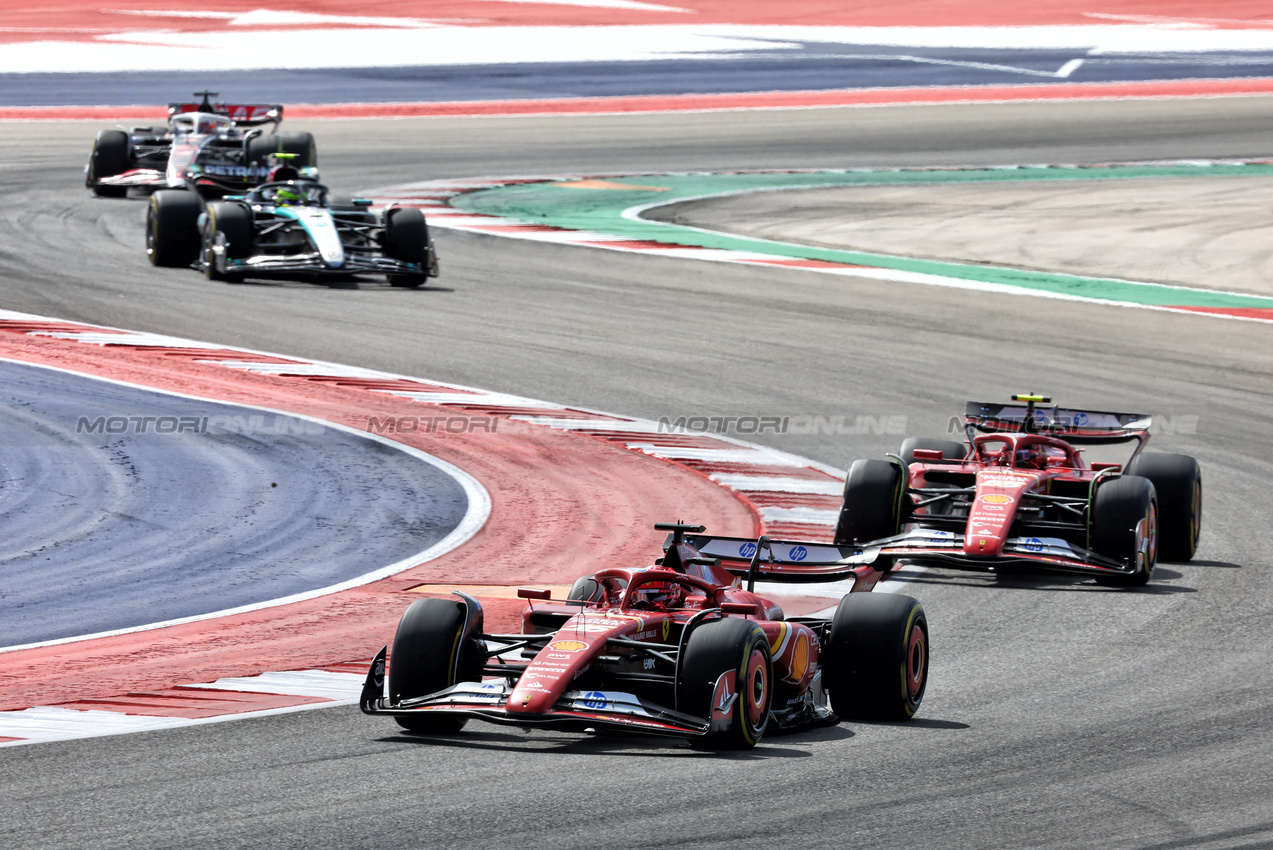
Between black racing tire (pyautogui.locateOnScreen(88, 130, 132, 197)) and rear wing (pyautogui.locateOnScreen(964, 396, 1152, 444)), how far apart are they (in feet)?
67.0

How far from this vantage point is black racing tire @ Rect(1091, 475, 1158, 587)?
13.0m

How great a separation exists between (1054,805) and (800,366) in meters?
12.8

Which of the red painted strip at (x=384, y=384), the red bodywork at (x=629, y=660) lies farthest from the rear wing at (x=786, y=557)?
the red painted strip at (x=384, y=384)

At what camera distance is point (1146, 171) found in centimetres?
3725

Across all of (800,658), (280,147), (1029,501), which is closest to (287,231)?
(280,147)

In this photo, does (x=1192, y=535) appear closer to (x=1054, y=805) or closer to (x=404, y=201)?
(x=1054, y=805)

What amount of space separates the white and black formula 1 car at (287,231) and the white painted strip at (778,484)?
9.33 m

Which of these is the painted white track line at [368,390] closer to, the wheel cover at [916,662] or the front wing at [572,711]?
the front wing at [572,711]

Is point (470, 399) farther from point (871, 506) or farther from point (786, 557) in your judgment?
point (786, 557)

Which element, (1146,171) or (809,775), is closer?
(809,775)

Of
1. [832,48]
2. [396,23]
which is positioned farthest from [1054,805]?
[396,23]

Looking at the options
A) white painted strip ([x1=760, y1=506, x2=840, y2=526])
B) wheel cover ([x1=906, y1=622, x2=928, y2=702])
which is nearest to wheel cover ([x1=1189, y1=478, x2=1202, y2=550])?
white painted strip ([x1=760, y1=506, x2=840, y2=526])

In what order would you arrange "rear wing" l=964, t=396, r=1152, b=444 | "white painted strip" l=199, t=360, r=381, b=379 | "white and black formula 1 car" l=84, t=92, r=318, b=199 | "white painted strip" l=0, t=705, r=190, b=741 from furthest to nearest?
"white and black formula 1 car" l=84, t=92, r=318, b=199, "white painted strip" l=199, t=360, r=381, b=379, "rear wing" l=964, t=396, r=1152, b=444, "white painted strip" l=0, t=705, r=190, b=741

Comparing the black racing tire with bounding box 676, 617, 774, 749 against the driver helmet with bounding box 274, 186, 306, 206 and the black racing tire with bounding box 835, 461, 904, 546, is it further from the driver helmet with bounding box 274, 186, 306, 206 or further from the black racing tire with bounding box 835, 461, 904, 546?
the driver helmet with bounding box 274, 186, 306, 206
